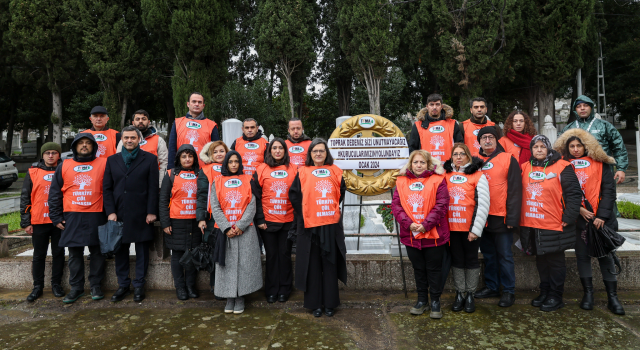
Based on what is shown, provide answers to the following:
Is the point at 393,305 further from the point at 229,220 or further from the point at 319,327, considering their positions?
the point at 229,220

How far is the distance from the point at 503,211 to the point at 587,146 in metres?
0.97

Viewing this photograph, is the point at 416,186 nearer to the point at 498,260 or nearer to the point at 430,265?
the point at 430,265

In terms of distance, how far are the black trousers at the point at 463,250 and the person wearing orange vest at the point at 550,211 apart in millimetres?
521

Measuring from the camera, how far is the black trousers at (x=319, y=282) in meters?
3.62

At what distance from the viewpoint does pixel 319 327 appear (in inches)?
133

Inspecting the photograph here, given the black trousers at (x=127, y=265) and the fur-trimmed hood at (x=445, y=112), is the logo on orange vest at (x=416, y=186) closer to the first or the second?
the fur-trimmed hood at (x=445, y=112)

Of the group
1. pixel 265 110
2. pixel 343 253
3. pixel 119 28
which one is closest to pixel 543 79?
Answer: pixel 265 110

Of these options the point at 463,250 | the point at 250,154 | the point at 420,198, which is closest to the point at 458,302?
the point at 463,250

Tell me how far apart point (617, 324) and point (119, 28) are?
18.6 meters

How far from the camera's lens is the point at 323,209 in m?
3.62

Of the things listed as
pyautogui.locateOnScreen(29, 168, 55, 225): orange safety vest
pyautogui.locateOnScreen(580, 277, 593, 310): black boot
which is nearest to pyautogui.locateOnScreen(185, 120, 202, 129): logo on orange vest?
pyautogui.locateOnScreen(29, 168, 55, 225): orange safety vest

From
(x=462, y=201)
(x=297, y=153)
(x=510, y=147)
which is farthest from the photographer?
(x=297, y=153)

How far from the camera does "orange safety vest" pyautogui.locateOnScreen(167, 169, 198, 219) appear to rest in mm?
3975

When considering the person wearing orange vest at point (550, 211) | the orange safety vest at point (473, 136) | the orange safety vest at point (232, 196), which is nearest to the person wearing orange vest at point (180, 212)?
the orange safety vest at point (232, 196)
